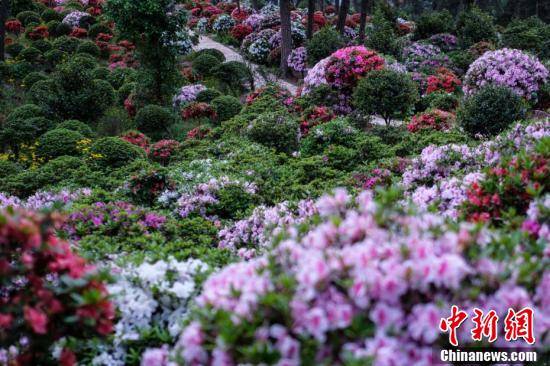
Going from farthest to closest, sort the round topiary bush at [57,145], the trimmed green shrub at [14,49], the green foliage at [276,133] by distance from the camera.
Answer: the trimmed green shrub at [14,49] → the round topiary bush at [57,145] → the green foliage at [276,133]

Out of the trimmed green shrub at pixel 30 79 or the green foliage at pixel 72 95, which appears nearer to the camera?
the green foliage at pixel 72 95

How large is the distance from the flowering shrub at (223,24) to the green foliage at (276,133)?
20.3 metres

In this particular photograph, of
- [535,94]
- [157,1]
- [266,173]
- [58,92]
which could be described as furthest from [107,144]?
[535,94]

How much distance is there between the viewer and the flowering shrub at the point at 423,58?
1888cm

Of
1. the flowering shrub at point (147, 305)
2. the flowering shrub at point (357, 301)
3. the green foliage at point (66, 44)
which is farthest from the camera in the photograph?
the green foliage at point (66, 44)

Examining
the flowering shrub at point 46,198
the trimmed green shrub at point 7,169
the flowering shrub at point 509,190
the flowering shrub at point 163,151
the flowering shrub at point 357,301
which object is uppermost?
the flowering shrub at point 357,301

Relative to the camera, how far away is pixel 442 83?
1602 centimetres

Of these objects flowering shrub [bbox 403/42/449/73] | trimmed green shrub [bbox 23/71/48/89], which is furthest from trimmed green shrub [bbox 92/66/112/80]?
flowering shrub [bbox 403/42/449/73]

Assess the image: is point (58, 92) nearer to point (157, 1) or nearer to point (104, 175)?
point (157, 1)

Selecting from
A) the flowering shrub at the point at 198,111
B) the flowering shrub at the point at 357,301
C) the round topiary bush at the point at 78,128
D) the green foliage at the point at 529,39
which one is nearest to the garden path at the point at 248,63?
the flowering shrub at the point at 198,111

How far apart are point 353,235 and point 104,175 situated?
771 cm

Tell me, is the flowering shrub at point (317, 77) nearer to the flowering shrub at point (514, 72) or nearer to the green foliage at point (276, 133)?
the green foliage at point (276, 133)

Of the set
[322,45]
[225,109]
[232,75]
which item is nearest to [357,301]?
[225,109]

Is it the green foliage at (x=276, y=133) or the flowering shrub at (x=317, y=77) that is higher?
the flowering shrub at (x=317, y=77)
